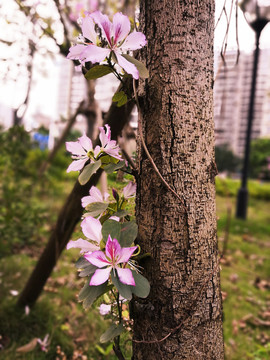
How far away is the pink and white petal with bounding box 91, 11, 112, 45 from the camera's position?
0.68m

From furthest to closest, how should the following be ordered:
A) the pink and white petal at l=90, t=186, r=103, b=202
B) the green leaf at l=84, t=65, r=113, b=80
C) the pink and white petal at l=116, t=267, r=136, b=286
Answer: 1. the pink and white petal at l=90, t=186, r=103, b=202
2. the green leaf at l=84, t=65, r=113, b=80
3. the pink and white petal at l=116, t=267, r=136, b=286

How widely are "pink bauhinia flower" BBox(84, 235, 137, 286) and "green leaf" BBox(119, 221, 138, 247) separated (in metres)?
0.04

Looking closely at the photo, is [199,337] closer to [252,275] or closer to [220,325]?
[220,325]

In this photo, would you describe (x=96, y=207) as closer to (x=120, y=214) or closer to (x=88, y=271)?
(x=120, y=214)

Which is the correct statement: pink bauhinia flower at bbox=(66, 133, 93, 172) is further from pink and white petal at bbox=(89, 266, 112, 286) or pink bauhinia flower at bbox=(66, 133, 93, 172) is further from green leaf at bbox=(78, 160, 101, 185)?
pink and white petal at bbox=(89, 266, 112, 286)

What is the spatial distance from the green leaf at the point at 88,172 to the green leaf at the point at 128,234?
157mm

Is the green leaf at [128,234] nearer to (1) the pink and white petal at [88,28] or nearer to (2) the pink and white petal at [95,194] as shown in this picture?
(2) the pink and white petal at [95,194]

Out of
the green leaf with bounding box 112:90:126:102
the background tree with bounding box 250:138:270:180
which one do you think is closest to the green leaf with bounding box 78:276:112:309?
the green leaf with bounding box 112:90:126:102

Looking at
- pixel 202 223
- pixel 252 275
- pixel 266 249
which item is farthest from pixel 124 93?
pixel 266 249

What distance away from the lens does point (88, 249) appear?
2.61 ft

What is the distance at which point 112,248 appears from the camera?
27.3 inches

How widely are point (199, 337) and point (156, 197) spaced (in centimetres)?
42

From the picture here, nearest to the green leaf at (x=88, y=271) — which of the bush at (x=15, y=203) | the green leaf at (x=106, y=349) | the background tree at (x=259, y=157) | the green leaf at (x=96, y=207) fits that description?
the green leaf at (x=96, y=207)

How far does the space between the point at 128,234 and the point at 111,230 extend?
0.16ft
